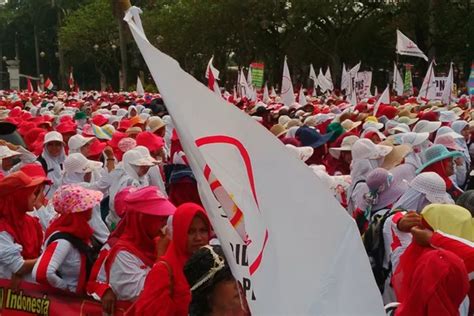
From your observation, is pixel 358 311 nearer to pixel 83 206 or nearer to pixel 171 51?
pixel 83 206

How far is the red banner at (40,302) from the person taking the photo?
4.60m

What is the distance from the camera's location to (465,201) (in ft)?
15.9

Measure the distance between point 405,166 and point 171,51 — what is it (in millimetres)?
43951

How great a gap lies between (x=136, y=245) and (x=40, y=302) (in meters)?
0.81

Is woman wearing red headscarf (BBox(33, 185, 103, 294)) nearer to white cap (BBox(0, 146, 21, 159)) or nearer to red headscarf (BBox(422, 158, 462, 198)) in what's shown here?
white cap (BBox(0, 146, 21, 159))

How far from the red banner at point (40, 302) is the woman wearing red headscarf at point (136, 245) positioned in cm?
39

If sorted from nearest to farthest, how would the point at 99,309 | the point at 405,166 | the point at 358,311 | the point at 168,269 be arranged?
the point at 358,311, the point at 168,269, the point at 99,309, the point at 405,166

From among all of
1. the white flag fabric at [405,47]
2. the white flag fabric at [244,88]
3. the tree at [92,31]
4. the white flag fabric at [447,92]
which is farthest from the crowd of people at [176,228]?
the tree at [92,31]

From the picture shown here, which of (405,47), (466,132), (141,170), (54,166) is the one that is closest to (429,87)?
(405,47)

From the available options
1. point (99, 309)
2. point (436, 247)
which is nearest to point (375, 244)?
point (436, 247)

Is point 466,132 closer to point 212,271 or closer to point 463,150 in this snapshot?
A: point 463,150

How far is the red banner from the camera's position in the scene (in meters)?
4.60

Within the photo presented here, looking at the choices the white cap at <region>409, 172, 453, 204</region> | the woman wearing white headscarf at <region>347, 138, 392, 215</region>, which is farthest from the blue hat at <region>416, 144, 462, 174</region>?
the white cap at <region>409, 172, 453, 204</region>

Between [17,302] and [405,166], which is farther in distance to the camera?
[405,166]
